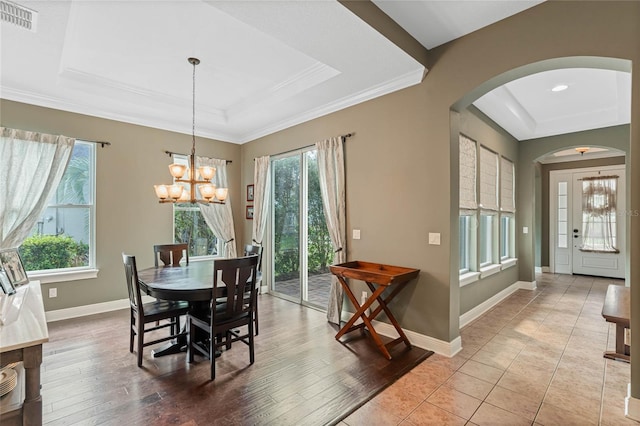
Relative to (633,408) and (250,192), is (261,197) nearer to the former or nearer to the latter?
(250,192)

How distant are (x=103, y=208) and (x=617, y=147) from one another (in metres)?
7.96

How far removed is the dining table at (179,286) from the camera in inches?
99.0

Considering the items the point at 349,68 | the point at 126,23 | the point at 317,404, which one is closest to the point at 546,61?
the point at 349,68

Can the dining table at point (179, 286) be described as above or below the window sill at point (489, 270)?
above

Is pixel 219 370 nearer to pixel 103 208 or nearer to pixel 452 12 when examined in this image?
pixel 103 208

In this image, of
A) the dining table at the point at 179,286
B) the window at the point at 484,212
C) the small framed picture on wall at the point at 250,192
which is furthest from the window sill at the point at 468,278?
the small framed picture on wall at the point at 250,192

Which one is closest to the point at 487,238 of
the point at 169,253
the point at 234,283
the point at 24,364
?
the point at 234,283

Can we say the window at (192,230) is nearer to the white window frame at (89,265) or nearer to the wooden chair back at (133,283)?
the white window frame at (89,265)

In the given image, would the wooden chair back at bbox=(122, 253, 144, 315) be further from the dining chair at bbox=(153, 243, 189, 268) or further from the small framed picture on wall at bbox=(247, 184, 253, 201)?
the small framed picture on wall at bbox=(247, 184, 253, 201)

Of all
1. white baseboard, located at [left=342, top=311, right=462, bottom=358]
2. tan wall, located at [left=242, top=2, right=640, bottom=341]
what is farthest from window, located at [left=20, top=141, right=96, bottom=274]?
white baseboard, located at [left=342, top=311, right=462, bottom=358]

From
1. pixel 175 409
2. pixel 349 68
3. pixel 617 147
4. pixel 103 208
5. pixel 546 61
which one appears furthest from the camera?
pixel 617 147

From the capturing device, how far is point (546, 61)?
240cm

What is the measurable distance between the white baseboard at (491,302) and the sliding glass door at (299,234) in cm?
187

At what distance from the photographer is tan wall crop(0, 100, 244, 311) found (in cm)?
394
